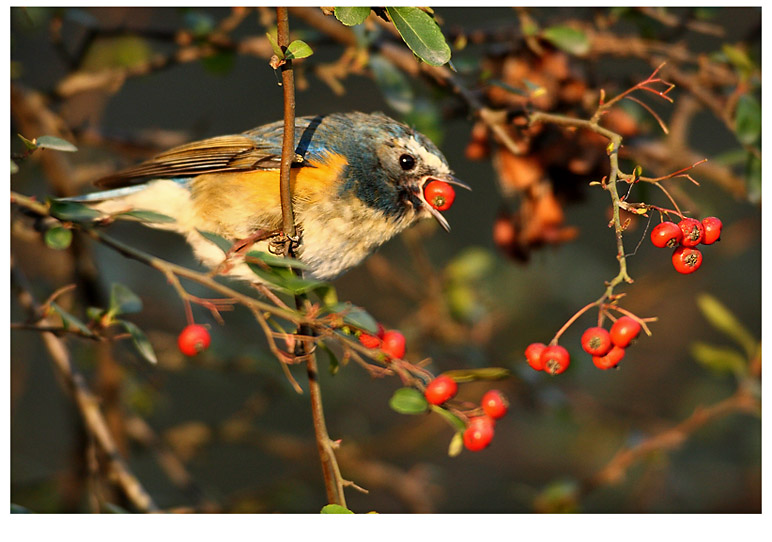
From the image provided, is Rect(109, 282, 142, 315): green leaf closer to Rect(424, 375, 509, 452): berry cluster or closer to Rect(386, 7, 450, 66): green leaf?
Rect(424, 375, 509, 452): berry cluster

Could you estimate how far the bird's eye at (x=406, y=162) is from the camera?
2648 mm

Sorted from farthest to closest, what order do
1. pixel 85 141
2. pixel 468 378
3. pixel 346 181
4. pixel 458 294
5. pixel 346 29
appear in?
pixel 458 294, pixel 85 141, pixel 346 29, pixel 346 181, pixel 468 378

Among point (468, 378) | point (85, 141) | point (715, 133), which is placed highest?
point (715, 133)

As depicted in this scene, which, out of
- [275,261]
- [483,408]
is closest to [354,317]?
[275,261]

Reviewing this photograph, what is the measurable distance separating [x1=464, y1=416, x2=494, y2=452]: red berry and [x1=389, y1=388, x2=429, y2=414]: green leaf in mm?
151

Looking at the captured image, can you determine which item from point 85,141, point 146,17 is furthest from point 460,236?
point 85,141

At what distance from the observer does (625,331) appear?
1.80 metres

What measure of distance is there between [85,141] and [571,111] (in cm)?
208

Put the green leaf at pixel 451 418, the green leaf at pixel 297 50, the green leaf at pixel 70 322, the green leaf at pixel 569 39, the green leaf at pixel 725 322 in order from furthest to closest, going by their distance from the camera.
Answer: the green leaf at pixel 725 322, the green leaf at pixel 569 39, the green leaf at pixel 70 322, the green leaf at pixel 451 418, the green leaf at pixel 297 50

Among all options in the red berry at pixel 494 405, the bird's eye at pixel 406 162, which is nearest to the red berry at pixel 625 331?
the red berry at pixel 494 405

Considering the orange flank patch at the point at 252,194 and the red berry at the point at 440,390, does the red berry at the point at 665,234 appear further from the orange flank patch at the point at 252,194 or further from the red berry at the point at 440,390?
the orange flank patch at the point at 252,194

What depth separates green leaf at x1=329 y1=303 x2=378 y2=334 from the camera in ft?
6.04

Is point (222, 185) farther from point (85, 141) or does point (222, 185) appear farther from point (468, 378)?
point (468, 378)

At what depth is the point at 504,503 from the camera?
4617 millimetres
